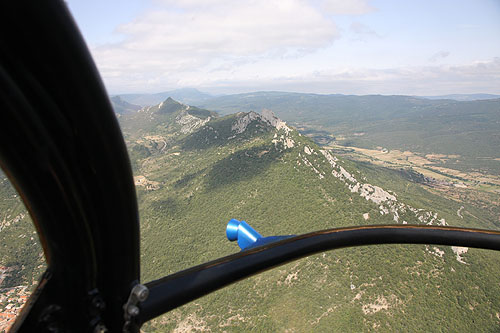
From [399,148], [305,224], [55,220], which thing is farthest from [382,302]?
[399,148]

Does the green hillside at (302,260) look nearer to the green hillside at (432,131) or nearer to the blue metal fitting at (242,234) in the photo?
the blue metal fitting at (242,234)

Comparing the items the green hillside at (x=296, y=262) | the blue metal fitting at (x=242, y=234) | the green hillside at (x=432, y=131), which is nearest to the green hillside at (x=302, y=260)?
the green hillside at (x=296, y=262)

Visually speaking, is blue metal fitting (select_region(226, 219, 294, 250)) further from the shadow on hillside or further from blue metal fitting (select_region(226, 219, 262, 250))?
the shadow on hillside

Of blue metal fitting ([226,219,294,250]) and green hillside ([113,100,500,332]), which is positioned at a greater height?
blue metal fitting ([226,219,294,250])

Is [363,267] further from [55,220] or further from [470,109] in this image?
[470,109]

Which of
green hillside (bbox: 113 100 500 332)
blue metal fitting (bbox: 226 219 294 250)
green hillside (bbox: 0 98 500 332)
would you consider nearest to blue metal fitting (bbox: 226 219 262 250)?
blue metal fitting (bbox: 226 219 294 250)

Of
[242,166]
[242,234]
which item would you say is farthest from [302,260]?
[242,234]
